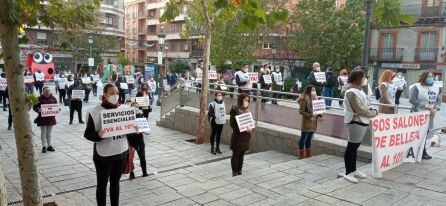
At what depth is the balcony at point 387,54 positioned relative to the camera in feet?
113

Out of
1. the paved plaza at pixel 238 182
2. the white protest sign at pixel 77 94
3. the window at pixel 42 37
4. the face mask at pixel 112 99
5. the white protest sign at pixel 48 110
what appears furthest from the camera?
the window at pixel 42 37

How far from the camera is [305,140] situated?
→ 8.59 m

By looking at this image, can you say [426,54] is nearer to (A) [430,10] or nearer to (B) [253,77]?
(A) [430,10]

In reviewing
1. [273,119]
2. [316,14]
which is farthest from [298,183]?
[316,14]

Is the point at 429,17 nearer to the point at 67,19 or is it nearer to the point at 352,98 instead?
the point at 352,98

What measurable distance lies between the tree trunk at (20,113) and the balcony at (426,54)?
33930 millimetres

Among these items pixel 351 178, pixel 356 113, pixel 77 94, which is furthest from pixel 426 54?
pixel 351 178

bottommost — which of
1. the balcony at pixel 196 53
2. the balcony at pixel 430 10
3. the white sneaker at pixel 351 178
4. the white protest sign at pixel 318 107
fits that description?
the white sneaker at pixel 351 178

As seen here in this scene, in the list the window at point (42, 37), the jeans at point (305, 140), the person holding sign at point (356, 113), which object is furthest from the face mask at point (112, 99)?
the window at point (42, 37)

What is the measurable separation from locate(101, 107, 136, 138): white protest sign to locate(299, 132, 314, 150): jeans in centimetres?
442

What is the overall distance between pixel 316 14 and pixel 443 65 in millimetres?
11281

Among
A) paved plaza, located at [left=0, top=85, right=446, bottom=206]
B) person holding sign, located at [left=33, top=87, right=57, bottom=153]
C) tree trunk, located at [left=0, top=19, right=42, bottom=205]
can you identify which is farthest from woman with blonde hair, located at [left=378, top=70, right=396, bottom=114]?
person holding sign, located at [left=33, top=87, right=57, bottom=153]

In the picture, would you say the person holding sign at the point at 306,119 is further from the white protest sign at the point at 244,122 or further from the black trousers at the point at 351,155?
the black trousers at the point at 351,155

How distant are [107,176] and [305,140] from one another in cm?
498
